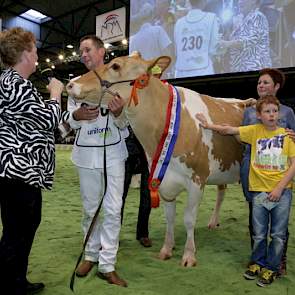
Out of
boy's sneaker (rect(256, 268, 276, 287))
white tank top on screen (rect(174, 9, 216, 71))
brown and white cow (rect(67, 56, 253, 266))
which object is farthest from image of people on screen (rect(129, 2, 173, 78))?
boy's sneaker (rect(256, 268, 276, 287))

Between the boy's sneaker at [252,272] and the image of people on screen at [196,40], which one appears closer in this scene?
the boy's sneaker at [252,272]

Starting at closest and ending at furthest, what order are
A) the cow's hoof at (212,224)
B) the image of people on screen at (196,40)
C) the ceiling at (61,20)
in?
the cow's hoof at (212,224) < the image of people on screen at (196,40) < the ceiling at (61,20)

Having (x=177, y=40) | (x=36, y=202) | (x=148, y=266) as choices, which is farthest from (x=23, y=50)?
(x=177, y=40)

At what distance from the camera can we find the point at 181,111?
2797 millimetres

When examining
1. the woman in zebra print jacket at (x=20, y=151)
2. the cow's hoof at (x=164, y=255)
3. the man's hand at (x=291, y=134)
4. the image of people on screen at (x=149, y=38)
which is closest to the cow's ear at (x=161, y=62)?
the woman in zebra print jacket at (x=20, y=151)

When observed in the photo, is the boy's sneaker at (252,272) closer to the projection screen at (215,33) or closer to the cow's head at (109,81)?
the cow's head at (109,81)

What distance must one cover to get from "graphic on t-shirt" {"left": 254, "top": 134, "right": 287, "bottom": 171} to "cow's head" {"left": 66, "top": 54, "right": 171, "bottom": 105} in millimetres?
893

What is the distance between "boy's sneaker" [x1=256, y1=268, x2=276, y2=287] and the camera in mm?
2398

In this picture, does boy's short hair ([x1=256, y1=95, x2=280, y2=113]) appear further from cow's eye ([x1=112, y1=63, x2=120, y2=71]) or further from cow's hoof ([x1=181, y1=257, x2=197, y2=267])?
cow's hoof ([x1=181, y1=257, x2=197, y2=267])

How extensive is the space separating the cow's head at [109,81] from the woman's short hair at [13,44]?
1.64ft

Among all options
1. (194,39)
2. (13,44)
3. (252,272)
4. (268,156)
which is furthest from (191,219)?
(194,39)

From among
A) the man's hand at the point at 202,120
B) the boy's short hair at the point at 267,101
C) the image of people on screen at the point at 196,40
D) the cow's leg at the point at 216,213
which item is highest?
the image of people on screen at the point at 196,40

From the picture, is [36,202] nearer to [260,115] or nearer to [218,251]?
[260,115]

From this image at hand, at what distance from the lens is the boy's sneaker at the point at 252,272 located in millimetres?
2506
